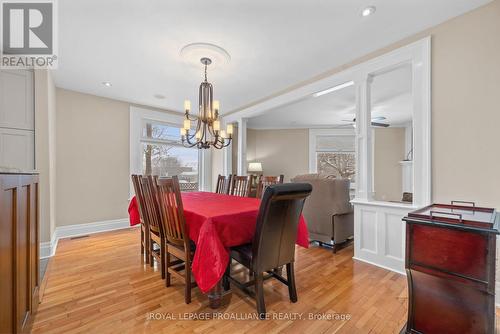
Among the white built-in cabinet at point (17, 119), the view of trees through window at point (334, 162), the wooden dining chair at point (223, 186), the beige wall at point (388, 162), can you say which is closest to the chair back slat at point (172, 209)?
the wooden dining chair at point (223, 186)

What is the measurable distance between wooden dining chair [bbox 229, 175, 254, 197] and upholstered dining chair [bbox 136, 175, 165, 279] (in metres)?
1.28

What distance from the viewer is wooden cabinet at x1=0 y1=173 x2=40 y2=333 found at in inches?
34.9

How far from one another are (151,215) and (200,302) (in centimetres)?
100

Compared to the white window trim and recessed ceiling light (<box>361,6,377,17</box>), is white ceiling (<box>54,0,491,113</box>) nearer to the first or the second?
recessed ceiling light (<box>361,6,377,17</box>)

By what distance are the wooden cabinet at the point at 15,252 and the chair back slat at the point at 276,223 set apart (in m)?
1.26

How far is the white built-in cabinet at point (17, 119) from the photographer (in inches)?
105

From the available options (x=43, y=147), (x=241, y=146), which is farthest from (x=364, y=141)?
(x=43, y=147)

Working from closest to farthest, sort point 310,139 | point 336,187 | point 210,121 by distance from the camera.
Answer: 1. point 210,121
2. point 336,187
3. point 310,139

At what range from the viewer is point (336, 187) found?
299 cm

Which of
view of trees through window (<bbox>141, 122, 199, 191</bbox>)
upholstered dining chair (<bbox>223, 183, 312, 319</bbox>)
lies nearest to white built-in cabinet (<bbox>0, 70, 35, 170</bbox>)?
view of trees through window (<bbox>141, 122, 199, 191</bbox>)

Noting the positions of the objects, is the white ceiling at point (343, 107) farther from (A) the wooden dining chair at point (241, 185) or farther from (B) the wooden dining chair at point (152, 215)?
(B) the wooden dining chair at point (152, 215)

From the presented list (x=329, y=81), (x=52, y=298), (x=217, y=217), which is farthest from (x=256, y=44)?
(x=52, y=298)

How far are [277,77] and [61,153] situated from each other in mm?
3626

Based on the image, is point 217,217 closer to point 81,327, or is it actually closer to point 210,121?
point 81,327
